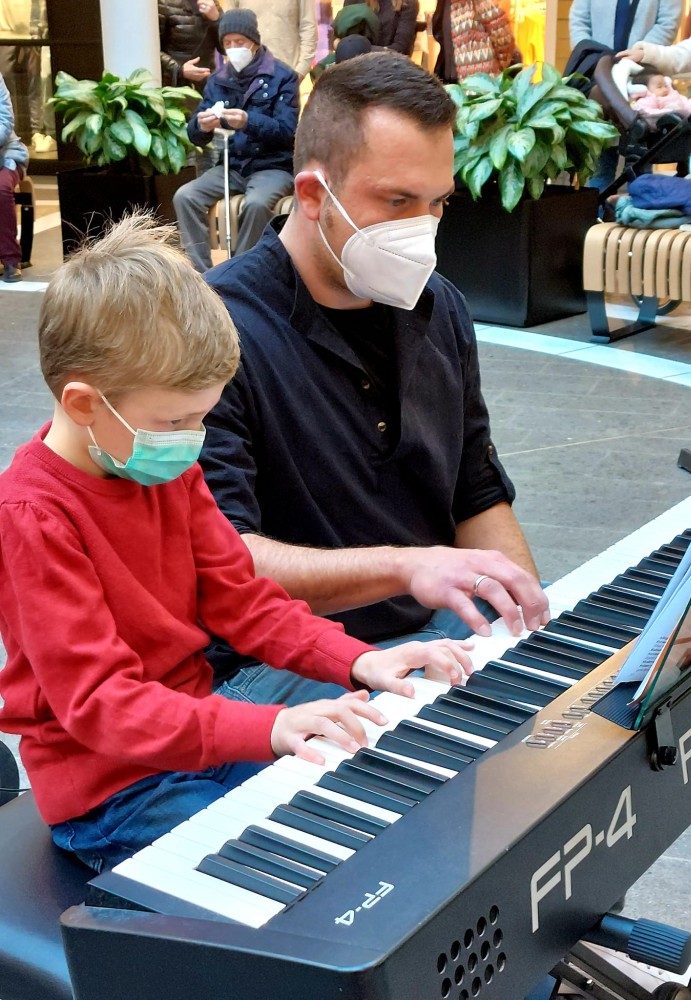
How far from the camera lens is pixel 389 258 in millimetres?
2135

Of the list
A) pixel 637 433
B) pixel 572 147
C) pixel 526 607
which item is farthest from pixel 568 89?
pixel 526 607

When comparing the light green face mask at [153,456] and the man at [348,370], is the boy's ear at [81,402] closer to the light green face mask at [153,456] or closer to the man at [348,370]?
the light green face mask at [153,456]

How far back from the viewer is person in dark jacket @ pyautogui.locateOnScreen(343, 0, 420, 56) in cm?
987

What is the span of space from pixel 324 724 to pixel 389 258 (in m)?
1.05

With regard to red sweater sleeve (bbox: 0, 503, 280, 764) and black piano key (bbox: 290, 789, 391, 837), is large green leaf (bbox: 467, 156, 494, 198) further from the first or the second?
black piano key (bbox: 290, 789, 391, 837)

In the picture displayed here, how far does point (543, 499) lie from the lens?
4.70m

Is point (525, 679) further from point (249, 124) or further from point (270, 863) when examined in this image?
point (249, 124)

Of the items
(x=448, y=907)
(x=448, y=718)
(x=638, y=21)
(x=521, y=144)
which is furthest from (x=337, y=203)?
(x=638, y=21)

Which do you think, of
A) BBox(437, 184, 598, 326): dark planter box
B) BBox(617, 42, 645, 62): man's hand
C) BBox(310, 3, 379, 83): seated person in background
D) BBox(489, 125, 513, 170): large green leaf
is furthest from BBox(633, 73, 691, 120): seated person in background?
BBox(310, 3, 379, 83): seated person in background

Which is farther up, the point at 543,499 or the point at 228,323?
the point at 228,323

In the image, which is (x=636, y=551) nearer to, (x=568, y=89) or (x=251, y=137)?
(x=568, y=89)

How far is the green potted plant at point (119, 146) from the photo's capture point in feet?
29.3

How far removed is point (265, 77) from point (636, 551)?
7.07 meters

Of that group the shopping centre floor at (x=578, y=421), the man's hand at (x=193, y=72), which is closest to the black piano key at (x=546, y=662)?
the shopping centre floor at (x=578, y=421)
